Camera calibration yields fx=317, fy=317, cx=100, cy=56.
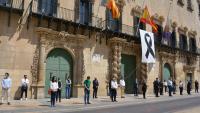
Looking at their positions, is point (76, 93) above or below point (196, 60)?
below

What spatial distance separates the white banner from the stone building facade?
3.26 feet

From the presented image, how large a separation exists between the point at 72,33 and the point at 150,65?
1106 cm

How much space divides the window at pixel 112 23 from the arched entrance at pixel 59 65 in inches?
198

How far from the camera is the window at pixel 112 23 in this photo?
26.5 m

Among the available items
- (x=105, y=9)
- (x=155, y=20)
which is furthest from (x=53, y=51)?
(x=155, y=20)

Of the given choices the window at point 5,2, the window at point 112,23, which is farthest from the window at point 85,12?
the window at point 5,2

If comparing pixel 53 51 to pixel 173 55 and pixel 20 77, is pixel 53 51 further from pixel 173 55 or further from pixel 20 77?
pixel 173 55

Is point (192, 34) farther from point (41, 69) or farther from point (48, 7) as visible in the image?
point (41, 69)

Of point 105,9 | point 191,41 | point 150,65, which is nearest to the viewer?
point 105,9

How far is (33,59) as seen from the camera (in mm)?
20734

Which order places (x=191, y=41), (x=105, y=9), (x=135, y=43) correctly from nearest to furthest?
1. (x=105, y=9)
2. (x=135, y=43)
3. (x=191, y=41)

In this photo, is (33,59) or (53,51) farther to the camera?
(53,51)

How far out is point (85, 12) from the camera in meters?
24.8

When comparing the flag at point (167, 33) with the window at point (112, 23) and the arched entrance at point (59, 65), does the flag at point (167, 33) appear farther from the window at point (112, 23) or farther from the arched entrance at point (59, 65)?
the arched entrance at point (59, 65)
